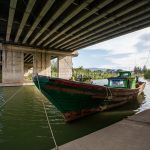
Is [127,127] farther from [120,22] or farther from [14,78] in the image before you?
[14,78]

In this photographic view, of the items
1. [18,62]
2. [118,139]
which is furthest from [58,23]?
[118,139]

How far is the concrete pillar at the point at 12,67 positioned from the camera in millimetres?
33906

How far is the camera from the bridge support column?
42562 millimetres

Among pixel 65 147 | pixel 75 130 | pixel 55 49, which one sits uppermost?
pixel 55 49

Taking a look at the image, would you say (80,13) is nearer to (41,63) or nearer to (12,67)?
(12,67)

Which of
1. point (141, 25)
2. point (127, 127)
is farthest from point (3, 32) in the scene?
point (127, 127)

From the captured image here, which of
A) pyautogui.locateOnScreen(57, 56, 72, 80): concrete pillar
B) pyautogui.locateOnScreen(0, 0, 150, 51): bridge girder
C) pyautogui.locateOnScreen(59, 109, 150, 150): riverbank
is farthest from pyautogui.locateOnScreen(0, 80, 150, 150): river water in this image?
pyautogui.locateOnScreen(57, 56, 72, 80): concrete pillar

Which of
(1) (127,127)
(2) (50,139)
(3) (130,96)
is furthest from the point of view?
(3) (130,96)

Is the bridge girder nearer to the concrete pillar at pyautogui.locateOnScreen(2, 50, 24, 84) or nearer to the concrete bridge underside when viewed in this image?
the concrete bridge underside

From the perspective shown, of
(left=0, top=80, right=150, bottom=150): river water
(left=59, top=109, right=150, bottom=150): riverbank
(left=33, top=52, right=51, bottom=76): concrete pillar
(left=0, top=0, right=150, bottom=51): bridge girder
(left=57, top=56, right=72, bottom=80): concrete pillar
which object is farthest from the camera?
(left=57, top=56, right=72, bottom=80): concrete pillar

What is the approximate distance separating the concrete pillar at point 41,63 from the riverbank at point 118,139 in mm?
32693

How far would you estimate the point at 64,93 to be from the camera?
8141 mm

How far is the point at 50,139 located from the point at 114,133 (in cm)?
239

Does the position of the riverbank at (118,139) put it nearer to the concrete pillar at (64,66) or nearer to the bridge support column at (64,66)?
the concrete pillar at (64,66)
